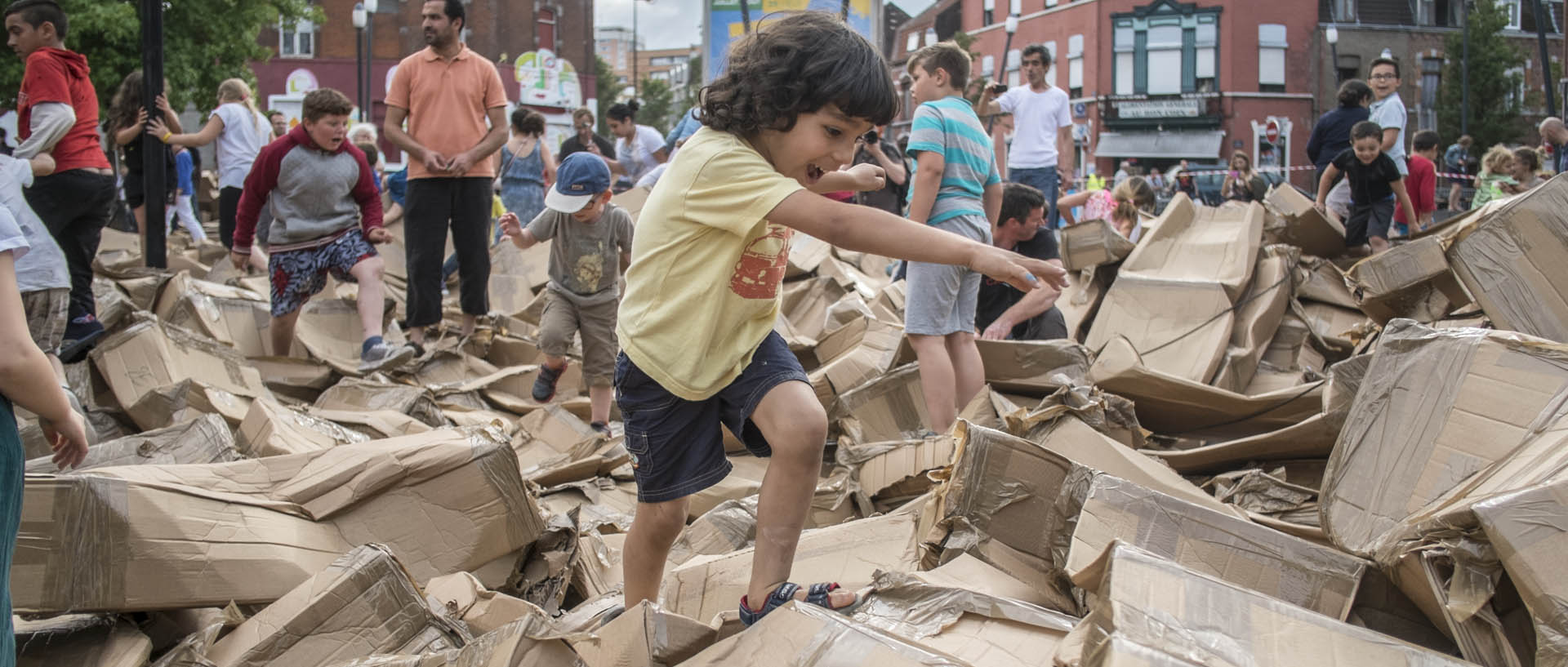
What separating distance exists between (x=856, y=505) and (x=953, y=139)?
1.47 meters

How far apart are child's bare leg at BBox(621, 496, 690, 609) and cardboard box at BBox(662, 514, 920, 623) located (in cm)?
20

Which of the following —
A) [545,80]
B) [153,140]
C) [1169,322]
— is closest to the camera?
[1169,322]

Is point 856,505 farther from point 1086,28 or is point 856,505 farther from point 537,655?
point 1086,28

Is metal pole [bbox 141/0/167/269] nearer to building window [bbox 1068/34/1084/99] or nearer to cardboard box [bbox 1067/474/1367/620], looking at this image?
cardboard box [bbox 1067/474/1367/620]

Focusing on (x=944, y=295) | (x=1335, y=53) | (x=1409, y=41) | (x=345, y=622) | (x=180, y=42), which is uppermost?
(x=1409, y=41)

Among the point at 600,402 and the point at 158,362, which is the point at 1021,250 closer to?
the point at 600,402

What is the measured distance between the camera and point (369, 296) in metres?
6.00

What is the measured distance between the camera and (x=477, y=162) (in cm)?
630

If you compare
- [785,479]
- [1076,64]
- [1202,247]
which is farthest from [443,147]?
[1076,64]

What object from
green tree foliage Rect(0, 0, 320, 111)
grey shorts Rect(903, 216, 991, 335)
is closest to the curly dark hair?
grey shorts Rect(903, 216, 991, 335)

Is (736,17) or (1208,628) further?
(736,17)

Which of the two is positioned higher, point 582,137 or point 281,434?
point 582,137

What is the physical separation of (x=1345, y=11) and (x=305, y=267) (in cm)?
4358

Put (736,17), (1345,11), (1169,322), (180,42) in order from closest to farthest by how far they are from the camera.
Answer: (1169,322) < (736,17) < (180,42) < (1345,11)
